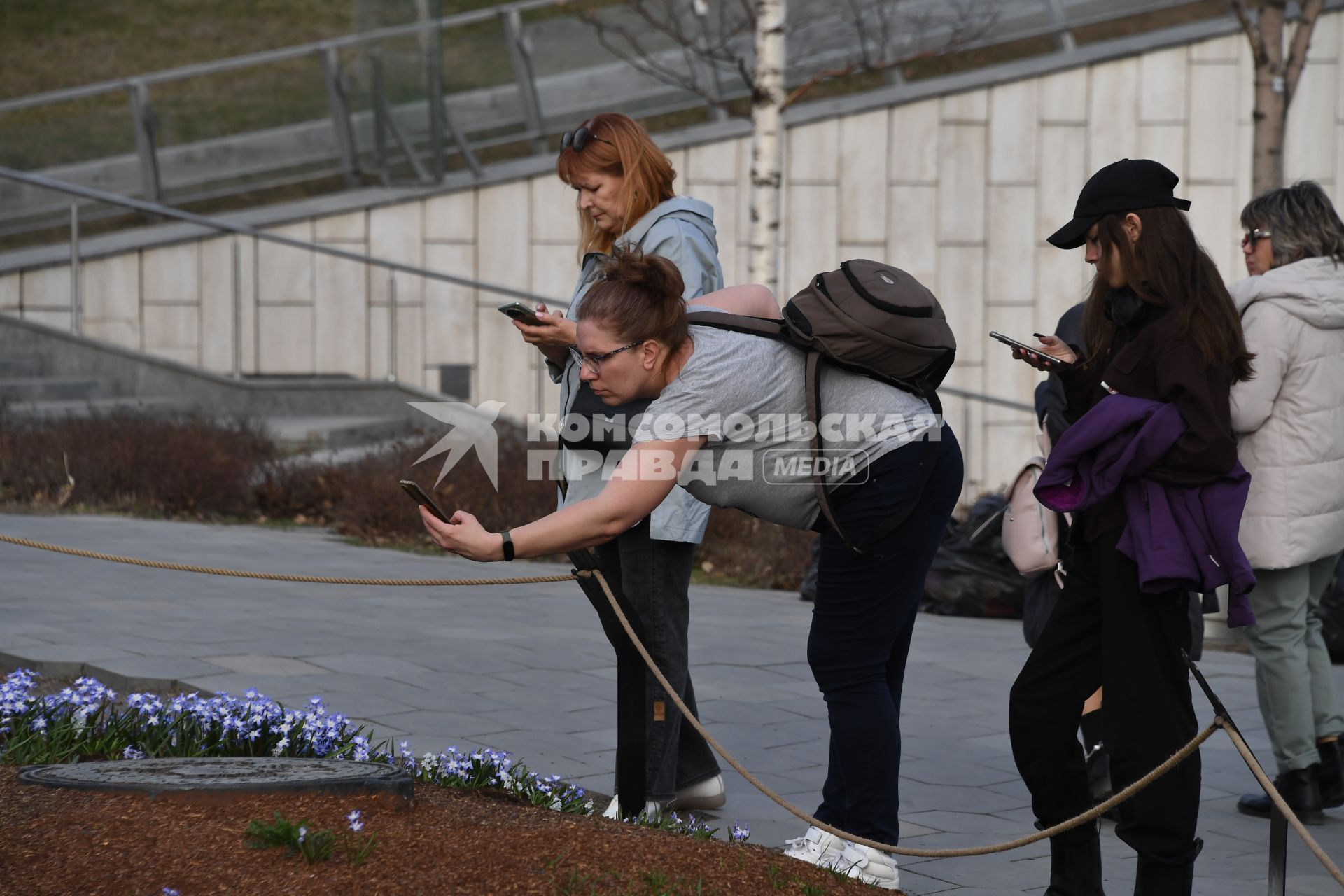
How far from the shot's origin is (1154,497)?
134 inches

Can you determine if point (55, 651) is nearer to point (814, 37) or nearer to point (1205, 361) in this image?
point (1205, 361)

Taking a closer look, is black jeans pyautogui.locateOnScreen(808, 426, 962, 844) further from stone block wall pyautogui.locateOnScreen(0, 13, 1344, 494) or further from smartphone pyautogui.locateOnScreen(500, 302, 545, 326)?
stone block wall pyautogui.locateOnScreen(0, 13, 1344, 494)

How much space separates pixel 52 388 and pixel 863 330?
1128cm

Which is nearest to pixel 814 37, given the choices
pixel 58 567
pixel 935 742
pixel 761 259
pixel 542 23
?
pixel 542 23

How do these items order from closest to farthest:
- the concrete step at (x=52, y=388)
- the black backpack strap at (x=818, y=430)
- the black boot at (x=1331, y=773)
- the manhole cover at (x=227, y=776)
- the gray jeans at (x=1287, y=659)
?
the manhole cover at (x=227, y=776) → the black backpack strap at (x=818, y=430) → the gray jeans at (x=1287, y=659) → the black boot at (x=1331, y=773) → the concrete step at (x=52, y=388)

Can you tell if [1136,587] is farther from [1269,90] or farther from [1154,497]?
[1269,90]

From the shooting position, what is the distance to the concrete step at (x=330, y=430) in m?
12.4

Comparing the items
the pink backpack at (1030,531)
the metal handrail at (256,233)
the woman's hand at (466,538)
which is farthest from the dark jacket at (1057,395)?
the metal handrail at (256,233)

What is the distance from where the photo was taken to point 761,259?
36.0ft

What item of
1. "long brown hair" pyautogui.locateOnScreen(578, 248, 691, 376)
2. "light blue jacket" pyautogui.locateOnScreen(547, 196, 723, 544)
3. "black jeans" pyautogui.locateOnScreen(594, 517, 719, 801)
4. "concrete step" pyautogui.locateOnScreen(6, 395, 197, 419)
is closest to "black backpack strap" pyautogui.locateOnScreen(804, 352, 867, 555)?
"long brown hair" pyautogui.locateOnScreen(578, 248, 691, 376)

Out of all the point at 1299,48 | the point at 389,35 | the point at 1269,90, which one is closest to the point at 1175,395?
the point at 1269,90

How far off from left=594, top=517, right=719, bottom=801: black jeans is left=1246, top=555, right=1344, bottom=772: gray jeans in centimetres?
175

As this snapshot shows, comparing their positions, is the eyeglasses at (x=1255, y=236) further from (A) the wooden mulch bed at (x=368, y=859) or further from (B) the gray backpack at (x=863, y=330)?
(A) the wooden mulch bed at (x=368, y=859)

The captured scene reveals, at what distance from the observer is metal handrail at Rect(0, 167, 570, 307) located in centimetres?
Result: 1391
